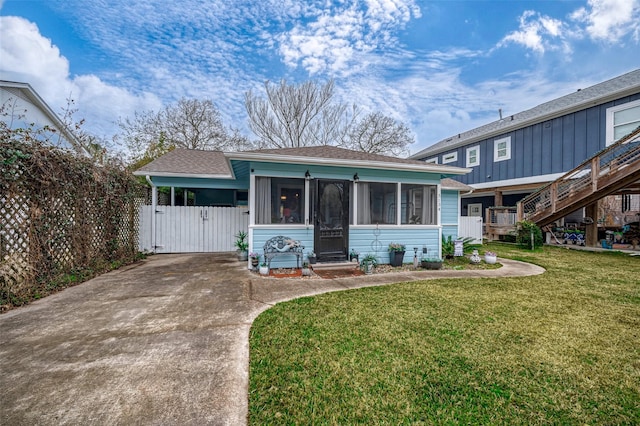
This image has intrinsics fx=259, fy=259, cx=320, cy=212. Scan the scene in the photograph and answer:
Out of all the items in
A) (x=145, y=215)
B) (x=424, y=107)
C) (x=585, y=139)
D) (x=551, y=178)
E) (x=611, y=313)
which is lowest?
(x=611, y=313)

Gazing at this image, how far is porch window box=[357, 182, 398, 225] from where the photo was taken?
20.3ft

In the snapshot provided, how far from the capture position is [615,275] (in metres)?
5.44

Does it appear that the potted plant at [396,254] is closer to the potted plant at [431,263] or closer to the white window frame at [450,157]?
the potted plant at [431,263]

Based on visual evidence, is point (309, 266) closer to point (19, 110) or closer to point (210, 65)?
point (210, 65)

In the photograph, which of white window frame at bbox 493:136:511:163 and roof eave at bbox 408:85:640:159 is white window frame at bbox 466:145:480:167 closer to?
roof eave at bbox 408:85:640:159

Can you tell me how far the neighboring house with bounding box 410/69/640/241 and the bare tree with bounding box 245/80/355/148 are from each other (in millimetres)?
7141

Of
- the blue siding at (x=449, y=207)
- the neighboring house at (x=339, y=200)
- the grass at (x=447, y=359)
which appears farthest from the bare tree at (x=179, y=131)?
the grass at (x=447, y=359)

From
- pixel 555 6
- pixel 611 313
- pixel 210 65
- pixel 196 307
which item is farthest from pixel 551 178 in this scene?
pixel 210 65

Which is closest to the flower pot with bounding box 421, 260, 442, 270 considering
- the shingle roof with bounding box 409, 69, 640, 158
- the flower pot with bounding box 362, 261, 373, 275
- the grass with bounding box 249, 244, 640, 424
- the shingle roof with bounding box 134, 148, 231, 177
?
the flower pot with bounding box 362, 261, 373, 275

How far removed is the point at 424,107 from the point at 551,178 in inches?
276

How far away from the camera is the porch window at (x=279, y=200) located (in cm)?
558

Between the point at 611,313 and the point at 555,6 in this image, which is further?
the point at 555,6

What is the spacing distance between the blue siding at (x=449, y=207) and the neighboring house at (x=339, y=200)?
9.44 feet

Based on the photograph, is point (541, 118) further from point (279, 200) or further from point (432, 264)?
point (279, 200)
